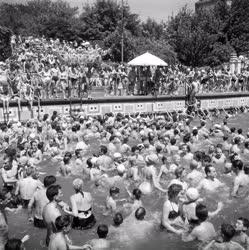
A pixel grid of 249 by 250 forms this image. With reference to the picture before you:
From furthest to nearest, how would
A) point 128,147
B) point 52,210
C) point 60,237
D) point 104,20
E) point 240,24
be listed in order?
point 104,20 → point 240,24 → point 128,147 → point 52,210 → point 60,237

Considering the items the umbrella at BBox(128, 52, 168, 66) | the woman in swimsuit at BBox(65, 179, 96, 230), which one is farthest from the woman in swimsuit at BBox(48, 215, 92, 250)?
the umbrella at BBox(128, 52, 168, 66)

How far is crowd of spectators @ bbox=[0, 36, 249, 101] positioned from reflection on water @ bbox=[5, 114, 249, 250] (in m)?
8.02

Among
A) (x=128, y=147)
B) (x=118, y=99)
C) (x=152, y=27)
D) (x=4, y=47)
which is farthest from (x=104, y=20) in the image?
(x=128, y=147)

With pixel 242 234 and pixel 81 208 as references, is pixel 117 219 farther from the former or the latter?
pixel 242 234

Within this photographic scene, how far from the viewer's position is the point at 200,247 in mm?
7000

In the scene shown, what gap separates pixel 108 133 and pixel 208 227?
30.9 feet

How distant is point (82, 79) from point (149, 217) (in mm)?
13374

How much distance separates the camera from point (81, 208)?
798 cm

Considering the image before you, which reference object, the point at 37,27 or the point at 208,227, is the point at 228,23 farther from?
the point at 208,227

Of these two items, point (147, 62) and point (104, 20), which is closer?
point (147, 62)

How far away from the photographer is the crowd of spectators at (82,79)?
64.1 ft

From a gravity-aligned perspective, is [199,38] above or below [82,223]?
above

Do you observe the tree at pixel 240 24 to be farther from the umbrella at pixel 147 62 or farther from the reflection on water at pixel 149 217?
the reflection on water at pixel 149 217

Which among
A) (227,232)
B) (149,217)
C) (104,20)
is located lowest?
(149,217)
